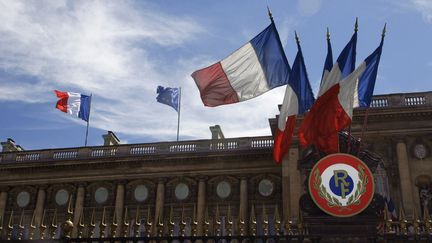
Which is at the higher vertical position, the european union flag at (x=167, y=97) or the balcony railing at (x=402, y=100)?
the european union flag at (x=167, y=97)

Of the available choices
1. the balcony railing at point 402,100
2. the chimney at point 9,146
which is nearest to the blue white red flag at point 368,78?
the balcony railing at point 402,100

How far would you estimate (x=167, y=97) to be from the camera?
47.5m

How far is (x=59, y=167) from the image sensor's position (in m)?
45.3

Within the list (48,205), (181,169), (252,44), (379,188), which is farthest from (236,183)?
(252,44)

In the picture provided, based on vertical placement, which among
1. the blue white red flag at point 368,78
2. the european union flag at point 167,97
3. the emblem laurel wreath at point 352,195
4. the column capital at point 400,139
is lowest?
the emblem laurel wreath at point 352,195

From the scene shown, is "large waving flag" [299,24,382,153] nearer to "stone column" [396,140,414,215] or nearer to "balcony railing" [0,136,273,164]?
"stone column" [396,140,414,215]

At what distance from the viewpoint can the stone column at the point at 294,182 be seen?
113 ft

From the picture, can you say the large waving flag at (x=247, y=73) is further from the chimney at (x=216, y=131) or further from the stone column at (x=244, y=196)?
the chimney at (x=216, y=131)

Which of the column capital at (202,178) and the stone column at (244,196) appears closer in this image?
the stone column at (244,196)

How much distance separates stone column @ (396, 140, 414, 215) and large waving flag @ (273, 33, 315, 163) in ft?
71.9

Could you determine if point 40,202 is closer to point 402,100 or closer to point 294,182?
point 294,182

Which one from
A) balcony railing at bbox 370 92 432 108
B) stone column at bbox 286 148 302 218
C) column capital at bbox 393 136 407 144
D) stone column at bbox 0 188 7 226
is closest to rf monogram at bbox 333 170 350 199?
stone column at bbox 286 148 302 218

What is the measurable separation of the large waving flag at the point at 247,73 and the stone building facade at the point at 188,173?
21.3 metres

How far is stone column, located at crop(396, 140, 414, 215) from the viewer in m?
33.7
